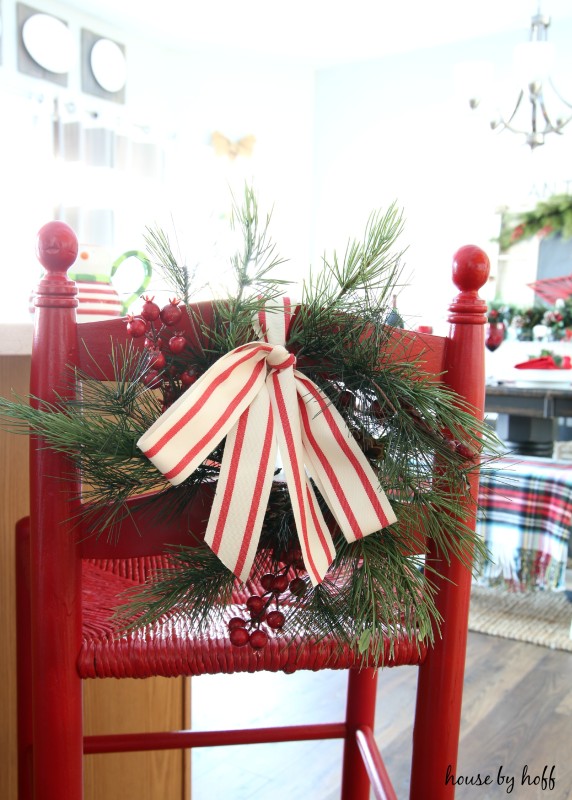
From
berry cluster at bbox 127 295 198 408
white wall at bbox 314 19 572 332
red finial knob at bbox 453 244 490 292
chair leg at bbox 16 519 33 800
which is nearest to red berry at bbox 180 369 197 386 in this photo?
berry cluster at bbox 127 295 198 408

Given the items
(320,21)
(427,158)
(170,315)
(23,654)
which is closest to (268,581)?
(170,315)

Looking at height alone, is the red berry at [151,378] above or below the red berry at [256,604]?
above

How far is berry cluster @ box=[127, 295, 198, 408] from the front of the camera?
563mm

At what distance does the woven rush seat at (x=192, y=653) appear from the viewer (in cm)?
64

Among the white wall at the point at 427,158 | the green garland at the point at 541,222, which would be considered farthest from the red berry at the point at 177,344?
the green garland at the point at 541,222

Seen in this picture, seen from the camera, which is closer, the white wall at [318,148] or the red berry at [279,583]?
the red berry at [279,583]

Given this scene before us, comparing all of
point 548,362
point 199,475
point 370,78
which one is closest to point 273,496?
point 199,475

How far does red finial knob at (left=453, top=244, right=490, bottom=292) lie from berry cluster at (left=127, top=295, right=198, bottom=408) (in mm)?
237

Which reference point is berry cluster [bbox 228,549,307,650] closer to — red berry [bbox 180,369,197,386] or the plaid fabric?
red berry [bbox 180,369,197,386]

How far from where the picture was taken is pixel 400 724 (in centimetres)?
165

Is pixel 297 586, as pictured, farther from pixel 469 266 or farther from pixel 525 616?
pixel 525 616

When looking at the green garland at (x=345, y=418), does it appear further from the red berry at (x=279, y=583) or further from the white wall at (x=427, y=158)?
the white wall at (x=427, y=158)

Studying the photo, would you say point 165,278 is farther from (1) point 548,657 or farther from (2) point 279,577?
(1) point 548,657

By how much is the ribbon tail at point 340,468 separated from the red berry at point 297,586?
0.07 m
